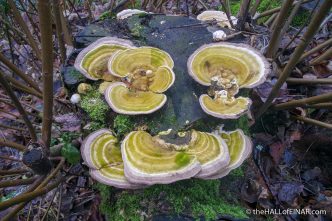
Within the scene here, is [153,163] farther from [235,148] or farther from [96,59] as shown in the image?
[96,59]

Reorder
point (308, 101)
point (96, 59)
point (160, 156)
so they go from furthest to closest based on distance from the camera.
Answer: point (96, 59)
point (308, 101)
point (160, 156)

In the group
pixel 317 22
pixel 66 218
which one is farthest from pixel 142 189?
pixel 317 22

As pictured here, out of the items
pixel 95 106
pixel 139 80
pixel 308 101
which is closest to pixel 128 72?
pixel 139 80

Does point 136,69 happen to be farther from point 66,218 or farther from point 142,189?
point 66,218

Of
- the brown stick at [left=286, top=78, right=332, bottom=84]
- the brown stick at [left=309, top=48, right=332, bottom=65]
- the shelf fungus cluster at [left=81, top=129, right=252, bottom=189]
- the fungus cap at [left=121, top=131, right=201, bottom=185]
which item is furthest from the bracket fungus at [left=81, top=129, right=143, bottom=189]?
the brown stick at [left=309, top=48, right=332, bottom=65]

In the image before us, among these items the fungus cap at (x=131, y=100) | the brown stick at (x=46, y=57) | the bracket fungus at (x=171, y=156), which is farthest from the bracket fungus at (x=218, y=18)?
the brown stick at (x=46, y=57)
